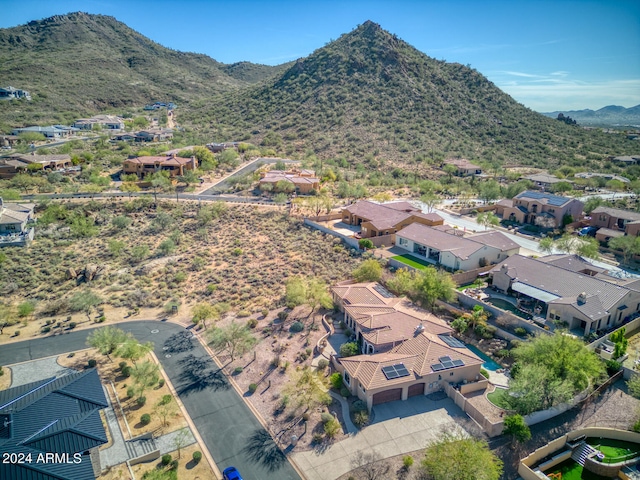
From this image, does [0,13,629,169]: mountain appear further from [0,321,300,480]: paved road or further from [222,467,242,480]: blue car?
[222,467,242,480]: blue car

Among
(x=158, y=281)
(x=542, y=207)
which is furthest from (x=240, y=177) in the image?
(x=542, y=207)

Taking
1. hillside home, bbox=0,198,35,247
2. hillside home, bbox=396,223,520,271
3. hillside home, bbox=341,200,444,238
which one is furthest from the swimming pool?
hillside home, bbox=0,198,35,247

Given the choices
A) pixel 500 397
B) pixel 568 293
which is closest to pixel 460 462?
pixel 500 397

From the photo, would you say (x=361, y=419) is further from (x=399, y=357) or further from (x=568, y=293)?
(x=568, y=293)

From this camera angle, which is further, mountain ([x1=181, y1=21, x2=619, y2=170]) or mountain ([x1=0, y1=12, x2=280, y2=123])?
mountain ([x1=0, y1=12, x2=280, y2=123])

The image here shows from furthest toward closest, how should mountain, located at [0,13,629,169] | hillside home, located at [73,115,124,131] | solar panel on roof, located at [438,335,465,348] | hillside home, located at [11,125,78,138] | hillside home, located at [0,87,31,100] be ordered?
hillside home, located at [0,87,31,100] → hillside home, located at [73,115,124,131] → mountain, located at [0,13,629,169] → hillside home, located at [11,125,78,138] → solar panel on roof, located at [438,335,465,348]

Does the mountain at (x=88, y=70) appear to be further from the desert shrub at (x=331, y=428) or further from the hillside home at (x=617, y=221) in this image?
the hillside home at (x=617, y=221)

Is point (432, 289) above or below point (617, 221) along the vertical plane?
below
